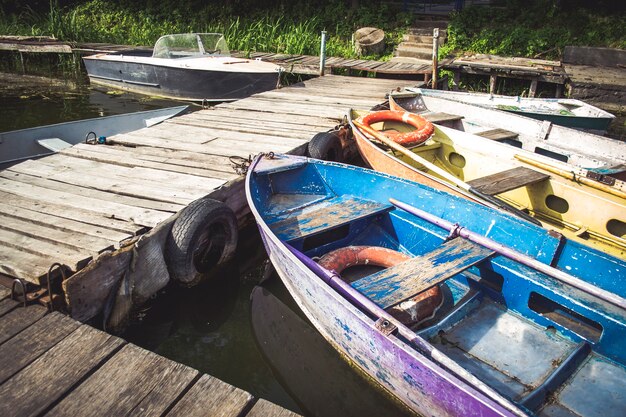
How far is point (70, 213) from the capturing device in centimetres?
403

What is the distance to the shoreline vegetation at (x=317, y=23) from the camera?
13.6 metres

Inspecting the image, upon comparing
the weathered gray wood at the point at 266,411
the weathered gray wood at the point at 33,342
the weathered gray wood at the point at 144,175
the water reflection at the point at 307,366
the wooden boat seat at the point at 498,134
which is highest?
the wooden boat seat at the point at 498,134

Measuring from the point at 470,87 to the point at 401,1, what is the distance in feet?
21.6

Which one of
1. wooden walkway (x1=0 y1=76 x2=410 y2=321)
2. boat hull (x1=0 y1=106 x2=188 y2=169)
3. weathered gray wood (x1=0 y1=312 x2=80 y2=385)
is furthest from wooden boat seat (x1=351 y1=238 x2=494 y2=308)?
boat hull (x1=0 y1=106 x2=188 y2=169)

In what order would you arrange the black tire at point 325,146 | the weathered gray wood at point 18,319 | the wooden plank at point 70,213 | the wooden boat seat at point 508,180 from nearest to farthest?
the weathered gray wood at point 18,319
the wooden plank at point 70,213
the wooden boat seat at point 508,180
the black tire at point 325,146

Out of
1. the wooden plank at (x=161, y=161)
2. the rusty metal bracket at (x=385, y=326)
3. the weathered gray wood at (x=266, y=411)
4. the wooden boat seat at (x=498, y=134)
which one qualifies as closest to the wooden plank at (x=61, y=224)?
the wooden plank at (x=161, y=161)

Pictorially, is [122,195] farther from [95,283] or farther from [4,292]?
[4,292]

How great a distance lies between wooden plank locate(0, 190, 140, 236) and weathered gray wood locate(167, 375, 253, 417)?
1651mm

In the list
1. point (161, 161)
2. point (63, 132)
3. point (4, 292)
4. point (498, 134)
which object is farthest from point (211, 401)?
point (63, 132)

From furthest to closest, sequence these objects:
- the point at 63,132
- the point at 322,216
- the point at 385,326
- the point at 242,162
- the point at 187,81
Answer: the point at 187,81 < the point at 63,132 < the point at 242,162 < the point at 322,216 < the point at 385,326

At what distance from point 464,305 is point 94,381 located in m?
2.52

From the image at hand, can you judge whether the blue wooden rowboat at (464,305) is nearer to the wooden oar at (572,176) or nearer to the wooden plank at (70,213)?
the wooden plank at (70,213)

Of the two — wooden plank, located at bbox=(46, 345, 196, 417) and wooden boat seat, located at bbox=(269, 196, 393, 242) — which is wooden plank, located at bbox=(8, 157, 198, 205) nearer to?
wooden boat seat, located at bbox=(269, 196, 393, 242)

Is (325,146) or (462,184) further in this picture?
(325,146)
